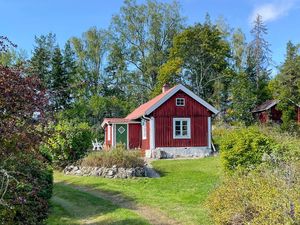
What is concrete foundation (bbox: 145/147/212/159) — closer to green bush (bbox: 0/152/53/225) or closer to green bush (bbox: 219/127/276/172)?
green bush (bbox: 219/127/276/172)

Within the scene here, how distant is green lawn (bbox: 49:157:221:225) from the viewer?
10495mm

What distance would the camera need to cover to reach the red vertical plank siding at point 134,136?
1230 inches

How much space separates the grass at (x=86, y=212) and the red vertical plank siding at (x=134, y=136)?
683 inches

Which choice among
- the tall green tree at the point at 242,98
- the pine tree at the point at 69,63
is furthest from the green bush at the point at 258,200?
the pine tree at the point at 69,63

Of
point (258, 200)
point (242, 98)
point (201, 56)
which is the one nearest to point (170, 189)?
point (258, 200)

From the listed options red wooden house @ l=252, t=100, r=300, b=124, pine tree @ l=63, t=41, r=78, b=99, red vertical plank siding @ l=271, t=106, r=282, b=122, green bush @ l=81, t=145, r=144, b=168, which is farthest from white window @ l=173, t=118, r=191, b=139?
pine tree @ l=63, t=41, r=78, b=99

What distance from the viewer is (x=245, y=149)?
14023 mm

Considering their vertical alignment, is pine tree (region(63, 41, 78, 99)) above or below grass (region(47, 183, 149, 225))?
above

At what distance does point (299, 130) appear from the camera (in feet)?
117

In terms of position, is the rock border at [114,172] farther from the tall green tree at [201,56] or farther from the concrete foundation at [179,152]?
the tall green tree at [201,56]

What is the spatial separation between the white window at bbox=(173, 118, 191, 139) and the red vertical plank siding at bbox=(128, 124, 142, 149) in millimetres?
5535

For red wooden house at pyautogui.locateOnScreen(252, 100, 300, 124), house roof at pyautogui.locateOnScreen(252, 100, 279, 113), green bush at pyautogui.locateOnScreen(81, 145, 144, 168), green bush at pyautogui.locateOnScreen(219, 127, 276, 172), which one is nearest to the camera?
green bush at pyautogui.locateOnScreen(219, 127, 276, 172)

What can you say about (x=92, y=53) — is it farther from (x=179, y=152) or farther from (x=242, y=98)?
(x=179, y=152)

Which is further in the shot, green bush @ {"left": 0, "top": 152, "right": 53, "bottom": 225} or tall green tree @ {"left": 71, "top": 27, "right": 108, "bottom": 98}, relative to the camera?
tall green tree @ {"left": 71, "top": 27, "right": 108, "bottom": 98}
